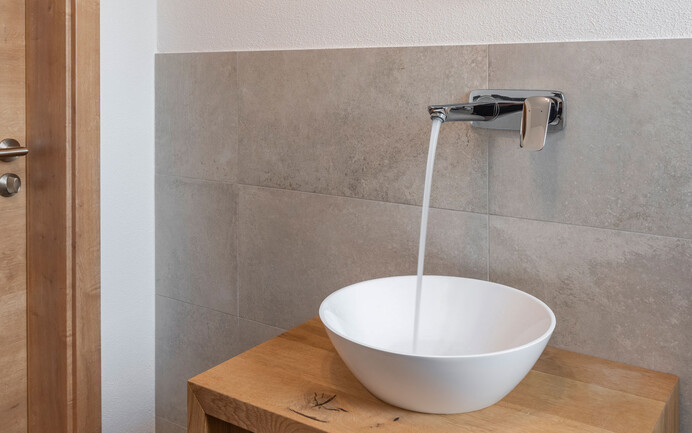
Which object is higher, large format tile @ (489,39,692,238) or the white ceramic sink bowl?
large format tile @ (489,39,692,238)

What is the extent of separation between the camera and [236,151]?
5.03 feet

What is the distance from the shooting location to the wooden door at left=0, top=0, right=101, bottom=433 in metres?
1.47

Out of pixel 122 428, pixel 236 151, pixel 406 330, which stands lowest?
pixel 122 428

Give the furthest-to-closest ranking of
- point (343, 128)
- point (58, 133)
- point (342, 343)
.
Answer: point (58, 133), point (343, 128), point (342, 343)

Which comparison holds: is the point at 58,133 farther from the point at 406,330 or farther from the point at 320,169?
the point at 406,330

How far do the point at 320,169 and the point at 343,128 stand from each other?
0.37 ft

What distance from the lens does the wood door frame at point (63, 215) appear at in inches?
57.7

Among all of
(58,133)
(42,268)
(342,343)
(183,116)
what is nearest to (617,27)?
(342,343)

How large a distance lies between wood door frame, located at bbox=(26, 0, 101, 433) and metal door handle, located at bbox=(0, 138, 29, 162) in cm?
4

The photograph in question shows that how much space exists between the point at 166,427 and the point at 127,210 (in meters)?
0.65

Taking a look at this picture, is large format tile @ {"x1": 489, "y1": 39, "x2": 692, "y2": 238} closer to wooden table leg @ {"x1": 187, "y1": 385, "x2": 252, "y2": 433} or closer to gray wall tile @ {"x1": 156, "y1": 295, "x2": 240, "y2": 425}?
wooden table leg @ {"x1": 187, "y1": 385, "x2": 252, "y2": 433}

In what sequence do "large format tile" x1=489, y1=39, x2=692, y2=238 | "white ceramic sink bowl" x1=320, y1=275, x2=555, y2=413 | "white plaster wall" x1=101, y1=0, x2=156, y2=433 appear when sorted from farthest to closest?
"white plaster wall" x1=101, y1=0, x2=156, y2=433
"large format tile" x1=489, y1=39, x2=692, y2=238
"white ceramic sink bowl" x1=320, y1=275, x2=555, y2=413

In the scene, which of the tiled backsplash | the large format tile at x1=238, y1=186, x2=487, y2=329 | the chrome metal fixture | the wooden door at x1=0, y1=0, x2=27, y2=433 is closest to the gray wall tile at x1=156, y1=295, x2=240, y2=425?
the tiled backsplash

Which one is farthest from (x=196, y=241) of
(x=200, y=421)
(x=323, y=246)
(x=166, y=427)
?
(x=200, y=421)
